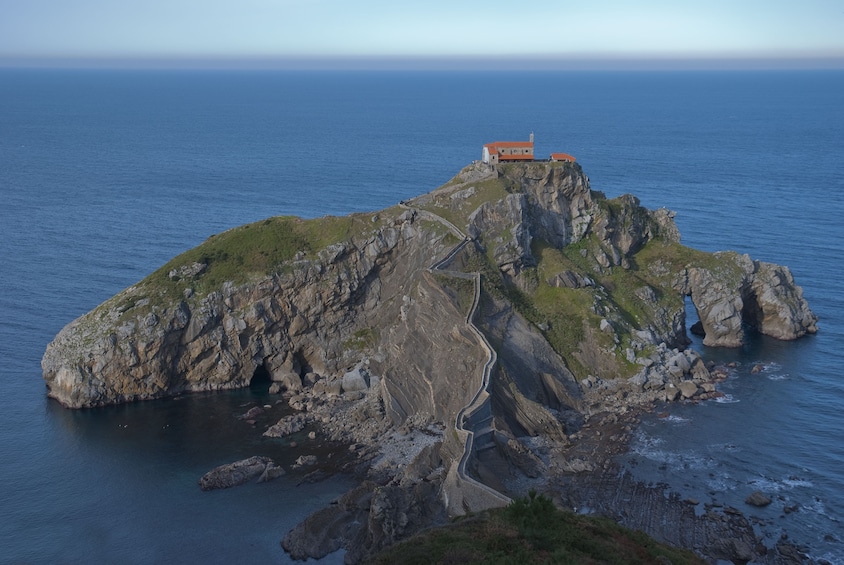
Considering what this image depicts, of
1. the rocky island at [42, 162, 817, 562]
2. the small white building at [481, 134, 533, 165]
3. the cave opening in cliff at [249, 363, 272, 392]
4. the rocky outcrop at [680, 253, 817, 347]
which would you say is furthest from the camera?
the small white building at [481, 134, 533, 165]

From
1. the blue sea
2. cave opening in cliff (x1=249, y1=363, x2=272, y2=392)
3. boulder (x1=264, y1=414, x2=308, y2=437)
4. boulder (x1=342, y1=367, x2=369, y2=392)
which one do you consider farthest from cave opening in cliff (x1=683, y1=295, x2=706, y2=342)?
cave opening in cliff (x1=249, y1=363, x2=272, y2=392)

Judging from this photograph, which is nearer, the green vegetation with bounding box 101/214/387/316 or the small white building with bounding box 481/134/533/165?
Answer: the green vegetation with bounding box 101/214/387/316

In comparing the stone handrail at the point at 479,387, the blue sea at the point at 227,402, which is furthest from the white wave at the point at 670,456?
the stone handrail at the point at 479,387

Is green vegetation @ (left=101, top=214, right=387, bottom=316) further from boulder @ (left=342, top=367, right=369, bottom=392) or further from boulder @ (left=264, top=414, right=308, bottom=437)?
boulder @ (left=264, top=414, right=308, bottom=437)

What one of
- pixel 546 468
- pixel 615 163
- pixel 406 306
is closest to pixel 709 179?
pixel 615 163

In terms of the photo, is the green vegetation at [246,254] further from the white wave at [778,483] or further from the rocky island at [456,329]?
the white wave at [778,483]

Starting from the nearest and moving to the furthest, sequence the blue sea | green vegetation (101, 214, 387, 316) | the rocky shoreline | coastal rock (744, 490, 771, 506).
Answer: the rocky shoreline
the blue sea
coastal rock (744, 490, 771, 506)
green vegetation (101, 214, 387, 316)
